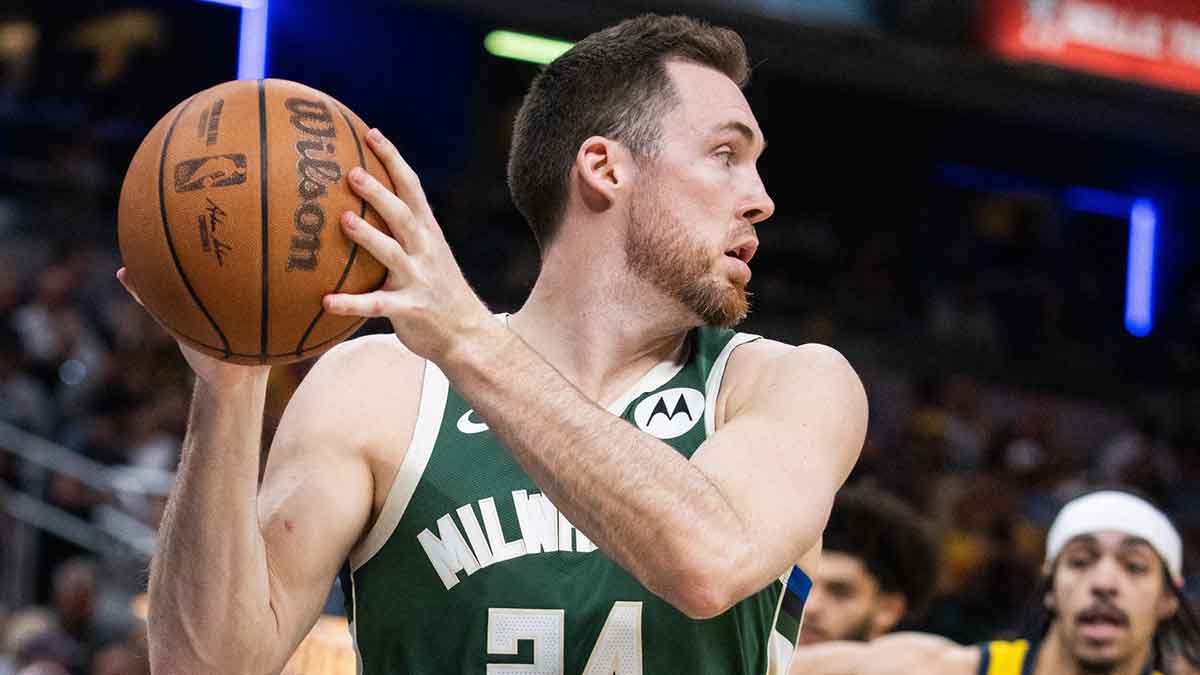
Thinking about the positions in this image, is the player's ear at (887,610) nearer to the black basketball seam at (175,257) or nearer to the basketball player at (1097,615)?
the basketball player at (1097,615)

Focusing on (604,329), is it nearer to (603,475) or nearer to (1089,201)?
(603,475)

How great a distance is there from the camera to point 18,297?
8.95 m

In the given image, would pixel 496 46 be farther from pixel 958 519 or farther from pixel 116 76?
pixel 958 519

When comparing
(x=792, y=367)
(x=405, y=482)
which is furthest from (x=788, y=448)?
(x=405, y=482)

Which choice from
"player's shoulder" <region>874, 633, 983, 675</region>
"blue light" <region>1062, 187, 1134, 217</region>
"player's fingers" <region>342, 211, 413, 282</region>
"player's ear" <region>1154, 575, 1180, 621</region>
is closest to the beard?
"player's fingers" <region>342, 211, 413, 282</region>

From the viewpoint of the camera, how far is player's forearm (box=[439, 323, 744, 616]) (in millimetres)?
2061

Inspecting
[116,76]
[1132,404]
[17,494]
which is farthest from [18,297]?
[1132,404]

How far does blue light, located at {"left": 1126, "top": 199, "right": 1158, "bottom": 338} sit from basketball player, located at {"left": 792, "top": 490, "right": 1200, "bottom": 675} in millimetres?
9582

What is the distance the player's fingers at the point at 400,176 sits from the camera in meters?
2.08

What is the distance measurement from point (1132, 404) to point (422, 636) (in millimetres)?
11708

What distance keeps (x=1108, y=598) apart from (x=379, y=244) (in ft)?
11.7

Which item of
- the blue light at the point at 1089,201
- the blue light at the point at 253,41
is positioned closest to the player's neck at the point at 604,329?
the blue light at the point at 253,41

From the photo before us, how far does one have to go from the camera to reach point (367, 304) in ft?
6.55

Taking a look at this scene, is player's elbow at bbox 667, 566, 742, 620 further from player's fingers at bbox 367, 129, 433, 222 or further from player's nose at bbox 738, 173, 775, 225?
player's nose at bbox 738, 173, 775, 225
